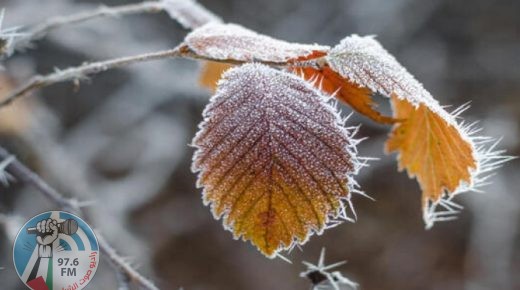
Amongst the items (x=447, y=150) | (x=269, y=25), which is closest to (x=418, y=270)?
(x=269, y=25)

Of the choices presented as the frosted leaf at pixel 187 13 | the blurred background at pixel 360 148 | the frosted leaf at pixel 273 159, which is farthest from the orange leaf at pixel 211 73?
the blurred background at pixel 360 148

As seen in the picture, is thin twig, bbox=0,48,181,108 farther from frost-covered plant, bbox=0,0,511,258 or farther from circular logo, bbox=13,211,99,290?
circular logo, bbox=13,211,99,290

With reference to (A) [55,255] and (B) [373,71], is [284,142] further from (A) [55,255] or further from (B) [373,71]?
(A) [55,255]

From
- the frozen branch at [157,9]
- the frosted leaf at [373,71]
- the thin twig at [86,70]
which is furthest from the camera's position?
the frozen branch at [157,9]

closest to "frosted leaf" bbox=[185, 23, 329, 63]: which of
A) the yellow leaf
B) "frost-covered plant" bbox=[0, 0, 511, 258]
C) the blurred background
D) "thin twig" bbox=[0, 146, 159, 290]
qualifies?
"frost-covered plant" bbox=[0, 0, 511, 258]

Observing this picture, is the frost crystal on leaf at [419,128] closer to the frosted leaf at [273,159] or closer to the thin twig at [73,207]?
the frosted leaf at [273,159]
